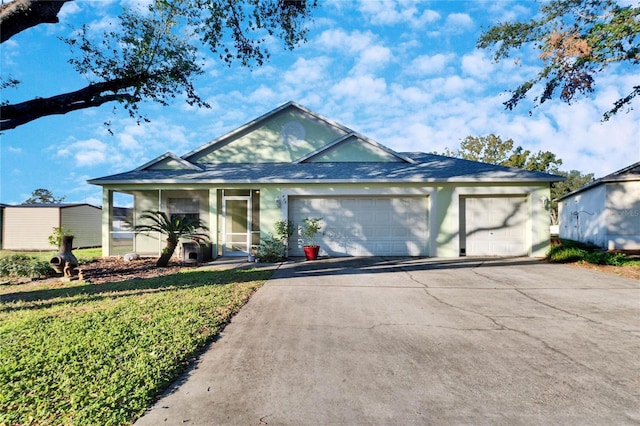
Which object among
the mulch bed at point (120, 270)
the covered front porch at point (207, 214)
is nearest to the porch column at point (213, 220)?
the covered front porch at point (207, 214)

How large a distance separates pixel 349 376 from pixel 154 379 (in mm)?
1885

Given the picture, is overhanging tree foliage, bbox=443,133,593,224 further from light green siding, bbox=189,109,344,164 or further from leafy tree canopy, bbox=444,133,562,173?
light green siding, bbox=189,109,344,164

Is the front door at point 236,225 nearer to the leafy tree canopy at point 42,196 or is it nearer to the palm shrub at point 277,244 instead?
the palm shrub at point 277,244

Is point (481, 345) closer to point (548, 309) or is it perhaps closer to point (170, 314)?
point (548, 309)

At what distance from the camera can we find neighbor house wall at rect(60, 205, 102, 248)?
57.7ft

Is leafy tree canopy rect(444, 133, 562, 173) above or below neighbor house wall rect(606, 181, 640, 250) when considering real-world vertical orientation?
above

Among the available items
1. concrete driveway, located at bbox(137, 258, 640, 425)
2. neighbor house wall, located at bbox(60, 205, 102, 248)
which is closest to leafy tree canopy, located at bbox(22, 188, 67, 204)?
neighbor house wall, located at bbox(60, 205, 102, 248)

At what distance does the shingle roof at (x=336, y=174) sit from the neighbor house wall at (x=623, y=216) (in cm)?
591

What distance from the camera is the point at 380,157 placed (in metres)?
14.0

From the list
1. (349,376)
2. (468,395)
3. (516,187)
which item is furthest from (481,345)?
(516,187)

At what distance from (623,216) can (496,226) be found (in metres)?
7.77

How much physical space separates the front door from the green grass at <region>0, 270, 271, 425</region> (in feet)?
17.8

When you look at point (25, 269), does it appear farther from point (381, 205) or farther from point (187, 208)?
point (381, 205)

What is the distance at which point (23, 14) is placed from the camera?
5699 millimetres
